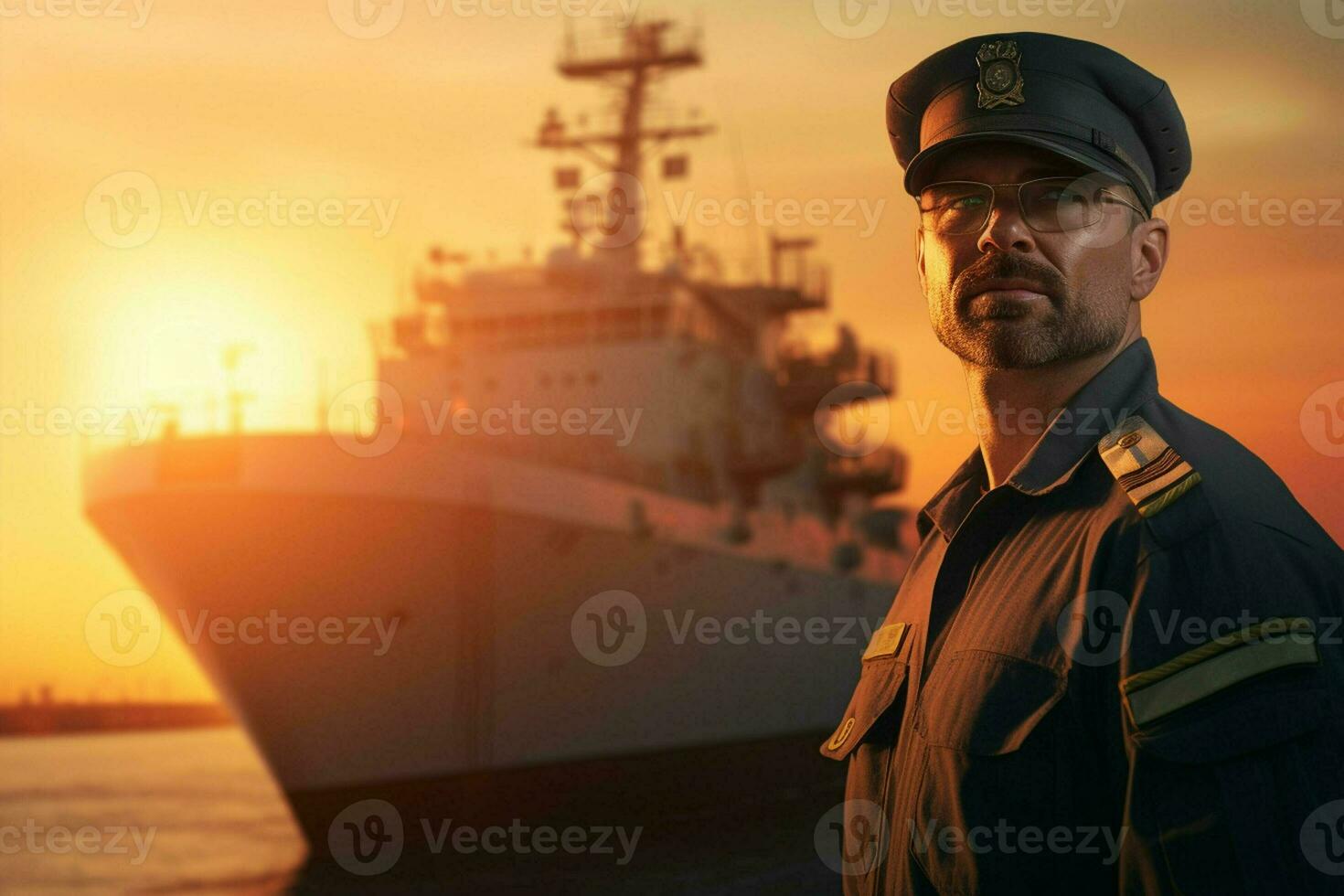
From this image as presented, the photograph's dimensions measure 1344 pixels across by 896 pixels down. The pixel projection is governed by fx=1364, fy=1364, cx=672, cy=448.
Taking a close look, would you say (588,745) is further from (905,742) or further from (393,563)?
(905,742)

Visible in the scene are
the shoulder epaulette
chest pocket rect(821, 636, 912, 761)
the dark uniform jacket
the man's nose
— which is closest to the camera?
the dark uniform jacket

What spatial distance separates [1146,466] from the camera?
125 centimetres

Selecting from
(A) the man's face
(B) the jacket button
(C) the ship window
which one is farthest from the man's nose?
(C) the ship window

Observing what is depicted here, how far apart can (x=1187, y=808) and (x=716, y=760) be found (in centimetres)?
1593

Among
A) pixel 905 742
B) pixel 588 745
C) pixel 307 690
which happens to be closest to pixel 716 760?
pixel 588 745

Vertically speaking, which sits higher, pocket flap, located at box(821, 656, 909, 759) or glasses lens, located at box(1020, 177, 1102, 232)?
glasses lens, located at box(1020, 177, 1102, 232)

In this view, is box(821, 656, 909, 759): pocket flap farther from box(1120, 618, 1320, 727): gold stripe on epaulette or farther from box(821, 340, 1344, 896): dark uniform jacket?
box(1120, 618, 1320, 727): gold stripe on epaulette

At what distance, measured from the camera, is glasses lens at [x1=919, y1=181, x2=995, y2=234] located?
4.70ft

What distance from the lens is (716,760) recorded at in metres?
16.7

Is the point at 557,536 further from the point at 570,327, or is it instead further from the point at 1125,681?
the point at 1125,681

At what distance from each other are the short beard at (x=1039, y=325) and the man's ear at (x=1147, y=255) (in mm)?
38

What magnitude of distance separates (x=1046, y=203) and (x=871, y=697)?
62 centimetres

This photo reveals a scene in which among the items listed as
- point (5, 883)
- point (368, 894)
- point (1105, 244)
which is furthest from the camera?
point (5, 883)

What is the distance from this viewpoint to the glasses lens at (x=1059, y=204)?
55.1 inches
